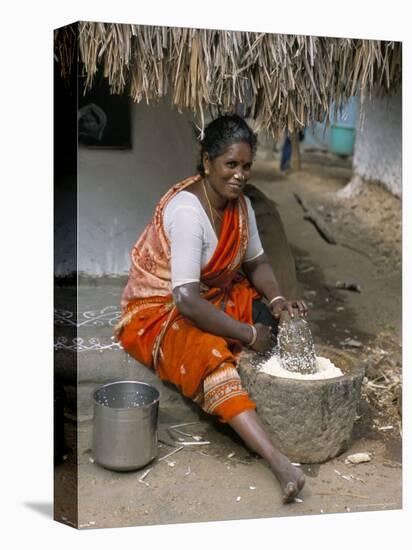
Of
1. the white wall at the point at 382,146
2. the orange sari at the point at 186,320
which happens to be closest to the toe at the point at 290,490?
the orange sari at the point at 186,320

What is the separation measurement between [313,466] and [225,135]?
1.83 metres

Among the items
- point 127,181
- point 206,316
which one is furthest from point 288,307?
point 127,181

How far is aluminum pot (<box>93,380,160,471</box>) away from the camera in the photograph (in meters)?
3.94

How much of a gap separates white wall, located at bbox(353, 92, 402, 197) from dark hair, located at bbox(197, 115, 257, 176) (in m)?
3.69

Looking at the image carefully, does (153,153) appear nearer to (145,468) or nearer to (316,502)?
(145,468)

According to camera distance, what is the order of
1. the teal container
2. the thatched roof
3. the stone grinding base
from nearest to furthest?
the thatched roof → the stone grinding base → the teal container

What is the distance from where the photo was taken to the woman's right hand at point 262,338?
437 cm

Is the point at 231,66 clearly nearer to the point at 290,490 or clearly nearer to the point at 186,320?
the point at 186,320

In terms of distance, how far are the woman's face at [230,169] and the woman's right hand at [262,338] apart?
0.73 meters

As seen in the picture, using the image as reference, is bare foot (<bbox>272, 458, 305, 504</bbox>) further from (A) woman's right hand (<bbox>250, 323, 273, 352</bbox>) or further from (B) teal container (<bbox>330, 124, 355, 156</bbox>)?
(B) teal container (<bbox>330, 124, 355, 156</bbox>)

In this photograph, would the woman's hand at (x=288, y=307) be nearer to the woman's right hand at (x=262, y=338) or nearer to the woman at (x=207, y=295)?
the woman at (x=207, y=295)

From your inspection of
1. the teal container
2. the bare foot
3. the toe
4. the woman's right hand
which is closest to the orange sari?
the woman's right hand

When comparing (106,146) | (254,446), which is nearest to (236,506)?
(254,446)

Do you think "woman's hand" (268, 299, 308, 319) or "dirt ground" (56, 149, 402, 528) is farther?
"woman's hand" (268, 299, 308, 319)
